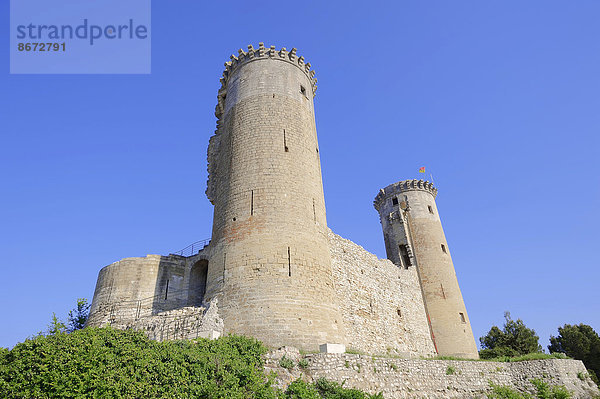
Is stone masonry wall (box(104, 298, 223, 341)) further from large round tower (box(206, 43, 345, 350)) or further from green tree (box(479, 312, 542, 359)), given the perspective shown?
green tree (box(479, 312, 542, 359))

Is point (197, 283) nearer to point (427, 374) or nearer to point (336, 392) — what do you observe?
point (336, 392)

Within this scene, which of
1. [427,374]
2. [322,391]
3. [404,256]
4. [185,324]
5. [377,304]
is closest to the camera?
[322,391]

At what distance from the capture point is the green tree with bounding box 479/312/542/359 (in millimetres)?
33375

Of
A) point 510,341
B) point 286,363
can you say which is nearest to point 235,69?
point 286,363

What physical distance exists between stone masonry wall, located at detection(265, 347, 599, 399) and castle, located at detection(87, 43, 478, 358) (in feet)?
4.85

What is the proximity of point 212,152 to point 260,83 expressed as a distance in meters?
5.71

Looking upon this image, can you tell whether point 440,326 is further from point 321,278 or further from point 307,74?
point 307,74

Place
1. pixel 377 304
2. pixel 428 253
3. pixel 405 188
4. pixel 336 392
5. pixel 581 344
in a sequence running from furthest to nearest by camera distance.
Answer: pixel 581 344, pixel 405 188, pixel 428 253, pixel 377 304, pixel 336 392

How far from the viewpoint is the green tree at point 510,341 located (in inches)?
1314

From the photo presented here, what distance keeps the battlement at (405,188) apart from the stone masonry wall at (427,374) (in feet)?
56.5

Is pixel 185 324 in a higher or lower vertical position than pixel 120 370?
higher

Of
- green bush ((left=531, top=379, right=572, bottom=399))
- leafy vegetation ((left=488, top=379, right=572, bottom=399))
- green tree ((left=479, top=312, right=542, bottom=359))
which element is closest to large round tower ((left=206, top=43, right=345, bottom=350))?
leafy vegetation ((left=488, top=379, right=572, bottom=399))

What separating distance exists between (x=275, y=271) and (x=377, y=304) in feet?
34.0

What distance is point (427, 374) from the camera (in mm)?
14016
